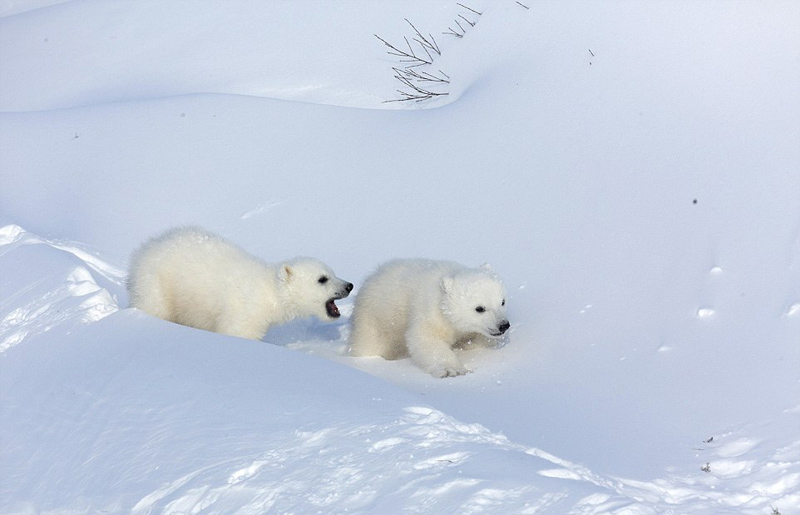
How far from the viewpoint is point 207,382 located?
4164mm

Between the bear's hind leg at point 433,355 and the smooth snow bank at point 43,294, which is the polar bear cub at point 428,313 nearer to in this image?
the bear's hind leg at point 433,355

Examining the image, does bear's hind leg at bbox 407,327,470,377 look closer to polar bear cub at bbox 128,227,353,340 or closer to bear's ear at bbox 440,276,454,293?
bear's ear at bbox 440,276,454,293

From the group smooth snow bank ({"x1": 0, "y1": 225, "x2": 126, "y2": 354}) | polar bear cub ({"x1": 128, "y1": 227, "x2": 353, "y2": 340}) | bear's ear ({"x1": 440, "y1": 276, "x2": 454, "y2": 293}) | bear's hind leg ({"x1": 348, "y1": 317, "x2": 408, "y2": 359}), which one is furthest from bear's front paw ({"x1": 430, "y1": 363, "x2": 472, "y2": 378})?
smooth snow bank ({"x1": 0, "y1": 225, "x2": 126, "y2": 354})

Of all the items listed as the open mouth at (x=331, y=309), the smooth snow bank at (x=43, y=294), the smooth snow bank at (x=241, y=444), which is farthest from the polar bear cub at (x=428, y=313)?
the smooth snow bank at (x=43, y=294)

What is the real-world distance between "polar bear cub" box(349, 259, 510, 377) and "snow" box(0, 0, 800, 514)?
0.60 ft

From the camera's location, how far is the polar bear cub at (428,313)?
5.52m

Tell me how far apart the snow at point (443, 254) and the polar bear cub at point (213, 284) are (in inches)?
11.4

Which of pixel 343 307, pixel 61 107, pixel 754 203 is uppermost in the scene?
pixel 61 107

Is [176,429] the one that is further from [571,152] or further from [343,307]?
[571,152]

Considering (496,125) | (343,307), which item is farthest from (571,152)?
(343,307)

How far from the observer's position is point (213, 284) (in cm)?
569

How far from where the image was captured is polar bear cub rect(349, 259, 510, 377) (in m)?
5.52

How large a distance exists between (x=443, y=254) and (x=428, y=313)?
1055mm

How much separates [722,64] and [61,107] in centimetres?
753
